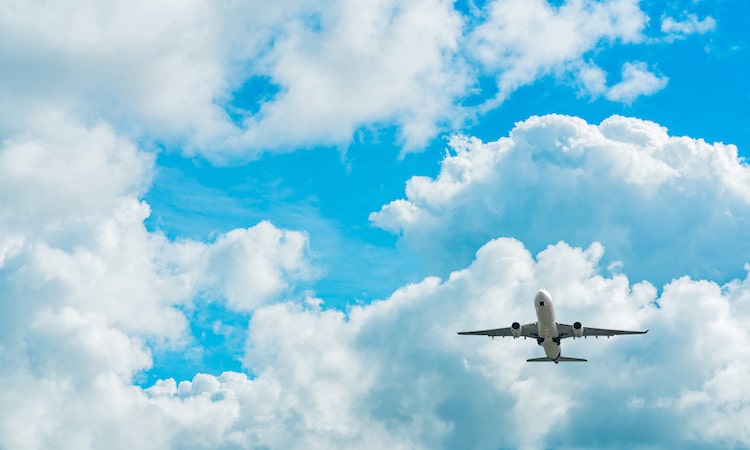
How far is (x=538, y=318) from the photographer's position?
19250 cm
